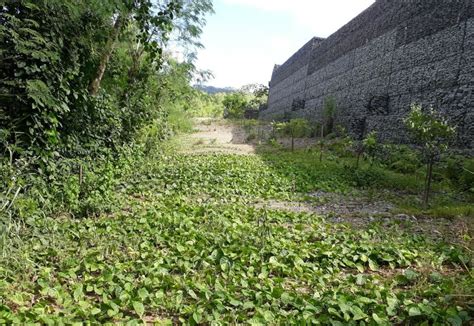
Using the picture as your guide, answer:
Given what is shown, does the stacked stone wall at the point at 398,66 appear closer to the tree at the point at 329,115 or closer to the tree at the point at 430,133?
the tree at the point at 329,115

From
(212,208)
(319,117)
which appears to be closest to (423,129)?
(212,208)

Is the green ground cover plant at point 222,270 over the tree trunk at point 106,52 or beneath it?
beneath

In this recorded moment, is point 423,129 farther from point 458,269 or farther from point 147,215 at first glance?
point 147,215

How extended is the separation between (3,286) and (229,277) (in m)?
1.76

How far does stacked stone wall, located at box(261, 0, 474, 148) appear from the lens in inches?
385

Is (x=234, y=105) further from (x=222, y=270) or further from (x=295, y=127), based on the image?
(x=222, y=270)

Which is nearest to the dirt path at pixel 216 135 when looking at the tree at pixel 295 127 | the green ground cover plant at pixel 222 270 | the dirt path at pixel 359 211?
the tree at pixel 295 127

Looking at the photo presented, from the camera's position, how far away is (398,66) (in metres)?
12.8

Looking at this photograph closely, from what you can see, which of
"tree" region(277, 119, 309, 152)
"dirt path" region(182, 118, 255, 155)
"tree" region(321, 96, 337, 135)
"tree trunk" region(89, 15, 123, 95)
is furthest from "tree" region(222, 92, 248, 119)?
"tree trunk" region(89, 15, 123, 95)

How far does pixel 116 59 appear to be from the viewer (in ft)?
25.6

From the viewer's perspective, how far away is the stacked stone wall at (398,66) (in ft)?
32.1

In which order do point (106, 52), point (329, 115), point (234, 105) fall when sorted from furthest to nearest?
1. point (234, 105)
2. point (329, 115)
3. point (106, 52)

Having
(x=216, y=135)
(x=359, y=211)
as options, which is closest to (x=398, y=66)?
(x=359, y=211)

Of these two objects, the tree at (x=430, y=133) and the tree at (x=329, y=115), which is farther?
the tree at (x=329, y=115)
